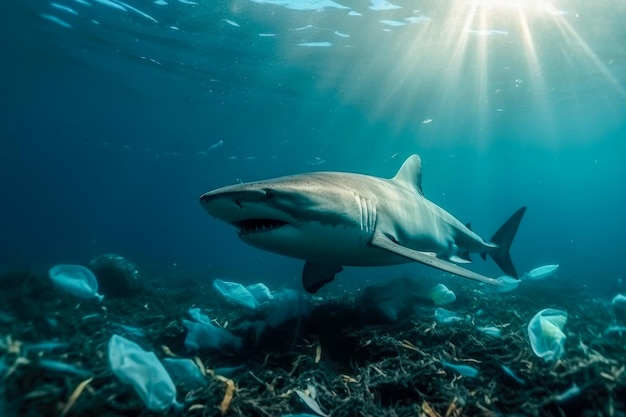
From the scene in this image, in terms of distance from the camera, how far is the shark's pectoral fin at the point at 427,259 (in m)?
3.75

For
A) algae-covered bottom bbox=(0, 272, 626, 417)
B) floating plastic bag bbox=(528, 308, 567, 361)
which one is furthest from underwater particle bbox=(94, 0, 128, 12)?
floating plastic bag bbox=(528, 308, 567, 361)

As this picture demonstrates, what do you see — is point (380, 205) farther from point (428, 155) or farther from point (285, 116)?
point (428, 155)

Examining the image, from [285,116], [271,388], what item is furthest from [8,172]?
[271,388]

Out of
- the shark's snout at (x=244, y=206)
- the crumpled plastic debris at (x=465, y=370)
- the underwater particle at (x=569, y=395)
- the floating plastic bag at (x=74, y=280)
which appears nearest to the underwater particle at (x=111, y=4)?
the floating plastic bag at (x=74, y=280)

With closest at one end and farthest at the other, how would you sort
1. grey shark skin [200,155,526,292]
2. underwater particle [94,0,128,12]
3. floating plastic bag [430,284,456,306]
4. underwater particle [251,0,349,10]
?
grey shark skin [200,155,526,292], floating plastic bag [430,284,456,306], underwater particle [251,0,349,10], underwater particle [94,0,128,12]

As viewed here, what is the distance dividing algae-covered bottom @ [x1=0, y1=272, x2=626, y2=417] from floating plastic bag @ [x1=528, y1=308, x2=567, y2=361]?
9 centimetres

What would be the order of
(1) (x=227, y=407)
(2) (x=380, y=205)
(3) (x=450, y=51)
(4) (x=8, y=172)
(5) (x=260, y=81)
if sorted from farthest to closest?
(4) (x=8, y=172) < (5) (x=260, y=81) < (3) (x=450, y=51) < (2) (x=380, y=205) < (1) (x=227, y=407)

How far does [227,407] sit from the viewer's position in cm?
288

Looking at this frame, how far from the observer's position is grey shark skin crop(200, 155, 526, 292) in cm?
359

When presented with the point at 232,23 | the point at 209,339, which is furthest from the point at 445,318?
the point at 232,23

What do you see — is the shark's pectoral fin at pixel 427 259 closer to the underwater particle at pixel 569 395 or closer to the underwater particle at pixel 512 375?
the underwater particle at pixel 512 375

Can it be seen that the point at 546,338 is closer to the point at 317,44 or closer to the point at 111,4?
the point at 317,44

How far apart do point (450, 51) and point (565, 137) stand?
155ft

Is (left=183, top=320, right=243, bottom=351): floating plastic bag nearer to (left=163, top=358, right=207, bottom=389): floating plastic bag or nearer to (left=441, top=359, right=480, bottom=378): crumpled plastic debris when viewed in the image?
(left=163, top=358, right=207, bottom=389): floating plastic bag
